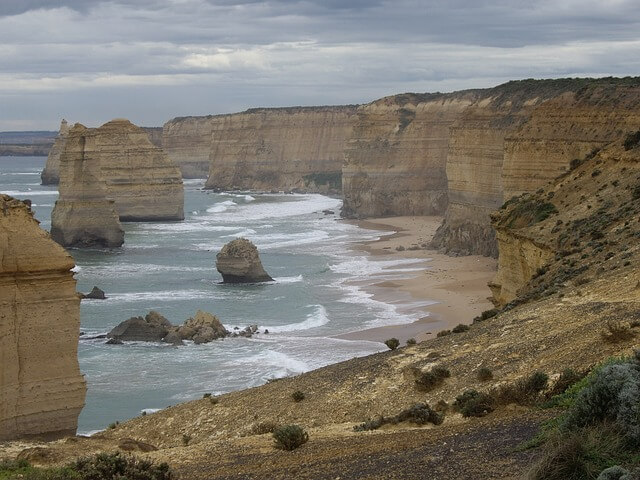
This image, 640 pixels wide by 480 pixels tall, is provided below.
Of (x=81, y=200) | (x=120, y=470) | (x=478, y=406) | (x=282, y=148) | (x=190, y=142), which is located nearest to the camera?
(x=120, y=470)

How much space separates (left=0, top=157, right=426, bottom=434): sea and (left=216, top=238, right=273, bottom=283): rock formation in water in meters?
0.63

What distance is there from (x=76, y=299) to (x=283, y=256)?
43.0 m

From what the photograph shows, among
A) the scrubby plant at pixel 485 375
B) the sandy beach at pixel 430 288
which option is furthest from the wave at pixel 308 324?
the scrubby plant at pixel 485 375

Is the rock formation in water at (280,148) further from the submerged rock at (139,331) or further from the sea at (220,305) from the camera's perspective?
the submerged rock at (139,331)

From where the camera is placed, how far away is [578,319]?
17594mm

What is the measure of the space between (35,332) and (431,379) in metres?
7.55

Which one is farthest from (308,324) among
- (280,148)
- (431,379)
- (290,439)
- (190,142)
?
(190,142)

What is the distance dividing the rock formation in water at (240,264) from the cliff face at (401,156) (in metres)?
33.6

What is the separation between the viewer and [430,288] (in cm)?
4781

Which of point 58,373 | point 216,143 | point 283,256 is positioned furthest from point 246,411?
point 216,143

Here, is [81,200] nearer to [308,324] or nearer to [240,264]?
[240,264]

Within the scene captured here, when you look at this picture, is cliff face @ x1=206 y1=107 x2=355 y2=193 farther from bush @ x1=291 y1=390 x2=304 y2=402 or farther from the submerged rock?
bush @ x1=291 y1=390 x2=304 y2=402

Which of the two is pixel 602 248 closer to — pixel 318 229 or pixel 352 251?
pixel 352 251

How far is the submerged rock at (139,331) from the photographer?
3653 centimetres
